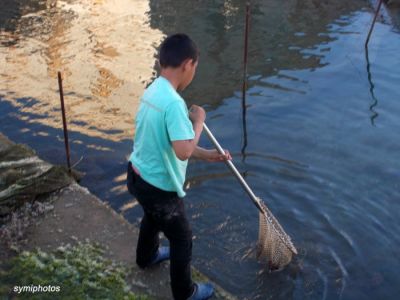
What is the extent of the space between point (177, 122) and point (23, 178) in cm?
279

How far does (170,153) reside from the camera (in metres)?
3.26

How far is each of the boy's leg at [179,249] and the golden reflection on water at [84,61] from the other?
430 cm

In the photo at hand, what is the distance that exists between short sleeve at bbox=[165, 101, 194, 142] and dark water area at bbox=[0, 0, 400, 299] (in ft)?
7.16

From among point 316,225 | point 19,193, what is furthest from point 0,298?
point 316,225

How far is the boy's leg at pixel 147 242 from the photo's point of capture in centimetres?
371

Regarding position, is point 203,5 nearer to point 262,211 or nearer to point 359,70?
point 359,70

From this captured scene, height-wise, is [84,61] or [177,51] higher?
[177,51]

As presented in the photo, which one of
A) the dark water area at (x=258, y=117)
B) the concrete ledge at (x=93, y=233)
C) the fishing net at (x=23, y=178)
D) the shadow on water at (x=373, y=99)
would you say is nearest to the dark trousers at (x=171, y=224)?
the concrete ledge at (x=93, y=233)

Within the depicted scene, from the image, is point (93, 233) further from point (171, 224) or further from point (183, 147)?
point (183, 147)

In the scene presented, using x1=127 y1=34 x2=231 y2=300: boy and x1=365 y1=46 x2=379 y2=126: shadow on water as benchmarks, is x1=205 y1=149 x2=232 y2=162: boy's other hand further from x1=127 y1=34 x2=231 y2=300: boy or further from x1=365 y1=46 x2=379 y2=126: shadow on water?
x1=365 y1=46 x2=379 y2=126: shadow on water

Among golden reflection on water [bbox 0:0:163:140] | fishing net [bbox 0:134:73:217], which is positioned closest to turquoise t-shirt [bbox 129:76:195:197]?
fishing net [bbox 0:134:73:217]

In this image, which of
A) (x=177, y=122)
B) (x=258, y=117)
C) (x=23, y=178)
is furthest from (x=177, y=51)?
(x=258, y=117)

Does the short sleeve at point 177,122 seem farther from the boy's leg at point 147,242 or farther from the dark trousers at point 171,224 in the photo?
the boy's leg at point 147,242

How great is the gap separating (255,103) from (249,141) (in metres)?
1.40
